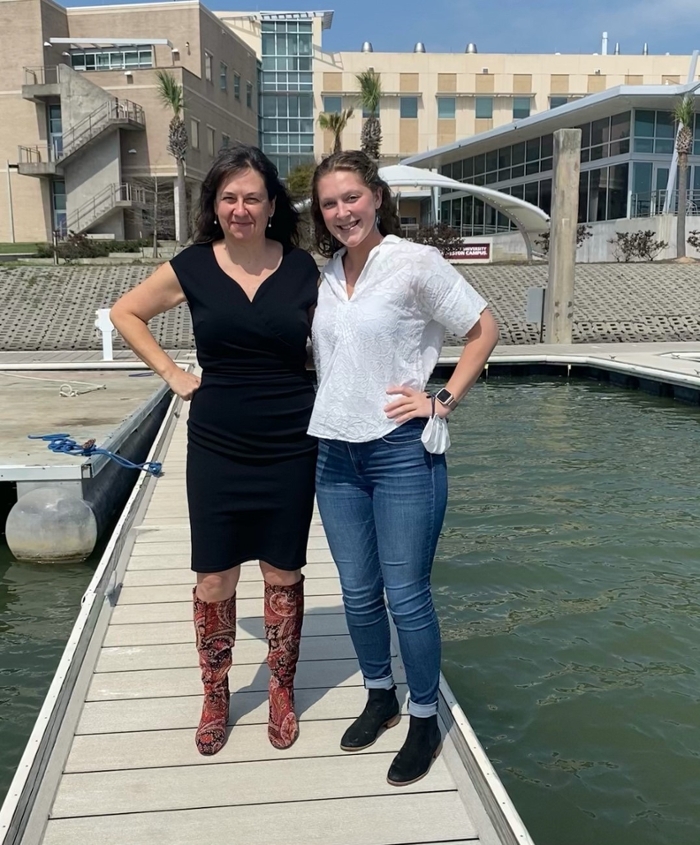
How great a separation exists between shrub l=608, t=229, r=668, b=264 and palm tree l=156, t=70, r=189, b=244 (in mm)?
Result: 16138

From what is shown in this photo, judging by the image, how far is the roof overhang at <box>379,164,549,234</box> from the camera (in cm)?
2653

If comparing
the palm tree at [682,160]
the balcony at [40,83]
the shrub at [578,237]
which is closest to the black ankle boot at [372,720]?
the palm tree at [682,160]

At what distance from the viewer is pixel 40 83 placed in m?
37.2

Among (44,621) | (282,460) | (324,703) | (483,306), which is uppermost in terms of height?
(483,306)

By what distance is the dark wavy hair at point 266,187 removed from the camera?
8.50 ft

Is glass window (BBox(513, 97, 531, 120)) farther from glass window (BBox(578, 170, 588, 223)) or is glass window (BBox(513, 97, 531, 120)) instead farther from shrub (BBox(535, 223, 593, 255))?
shrub (BBox(535, 223, 593, 255))

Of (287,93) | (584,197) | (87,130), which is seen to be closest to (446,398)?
(584,197)

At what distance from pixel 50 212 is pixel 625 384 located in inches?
1243

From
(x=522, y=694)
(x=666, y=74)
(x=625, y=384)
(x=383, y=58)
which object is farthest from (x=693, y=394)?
(x=666, y=74)

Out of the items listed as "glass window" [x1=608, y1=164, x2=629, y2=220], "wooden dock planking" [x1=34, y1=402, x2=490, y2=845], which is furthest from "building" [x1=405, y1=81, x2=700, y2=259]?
"wooden dock planking" [x1=34, y1=402, x2=490, y2=845]

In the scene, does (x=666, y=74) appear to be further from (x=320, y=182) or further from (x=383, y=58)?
(x=320, y=182)

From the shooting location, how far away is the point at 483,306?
2.53m

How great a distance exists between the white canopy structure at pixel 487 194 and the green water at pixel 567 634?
19356 millimetres

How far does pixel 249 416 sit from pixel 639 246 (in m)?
27.4
